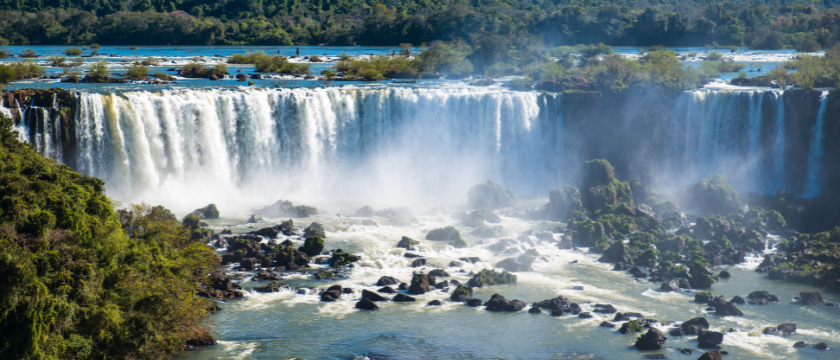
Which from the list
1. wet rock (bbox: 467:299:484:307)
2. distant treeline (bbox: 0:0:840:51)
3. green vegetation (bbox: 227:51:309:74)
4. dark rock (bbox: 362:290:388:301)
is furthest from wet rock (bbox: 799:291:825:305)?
distant treeline (bbox: 0:0:840:51)

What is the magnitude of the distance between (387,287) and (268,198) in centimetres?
1760

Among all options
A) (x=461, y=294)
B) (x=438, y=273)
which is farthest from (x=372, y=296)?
(x=438, y=273)

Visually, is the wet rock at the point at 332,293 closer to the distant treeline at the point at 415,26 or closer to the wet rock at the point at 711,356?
the wet rock at the point at 711,356

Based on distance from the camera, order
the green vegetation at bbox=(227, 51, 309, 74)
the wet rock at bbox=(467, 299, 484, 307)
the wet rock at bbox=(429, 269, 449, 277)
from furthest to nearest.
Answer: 1. the green vegetation at bbox=(227, 51, 309, 74)
2. the wet rock at bbox=(429, 269, 449, 277)
3. the wet rock at bbox=(467, 299, 484, 307)

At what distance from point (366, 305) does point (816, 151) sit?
109ft

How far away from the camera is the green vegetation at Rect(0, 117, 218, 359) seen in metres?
16.7

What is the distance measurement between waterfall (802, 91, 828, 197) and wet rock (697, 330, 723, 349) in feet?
86.4

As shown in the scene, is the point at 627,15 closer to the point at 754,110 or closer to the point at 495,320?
the point at 754,110

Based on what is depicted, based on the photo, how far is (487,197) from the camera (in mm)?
43656

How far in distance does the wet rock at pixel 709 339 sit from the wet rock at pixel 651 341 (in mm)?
1199

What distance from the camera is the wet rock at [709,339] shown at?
24.1 metres

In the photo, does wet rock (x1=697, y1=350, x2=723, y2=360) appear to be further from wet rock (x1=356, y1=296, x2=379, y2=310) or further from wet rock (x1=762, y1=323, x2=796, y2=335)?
wet rock (x1=356, y1=296, x2=379, y2=310)

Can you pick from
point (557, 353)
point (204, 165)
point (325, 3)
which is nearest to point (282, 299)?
point (557, 353)

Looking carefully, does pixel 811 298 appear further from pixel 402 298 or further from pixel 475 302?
pixel 402 298
